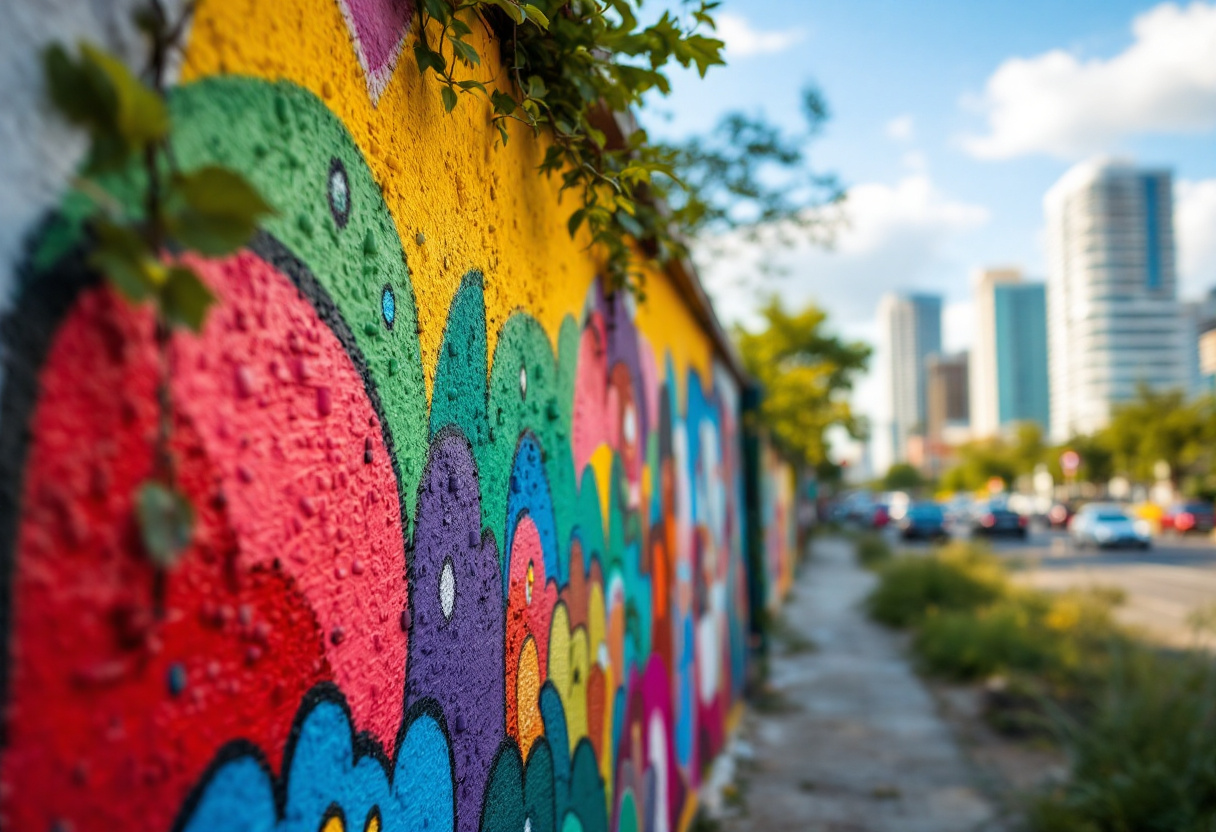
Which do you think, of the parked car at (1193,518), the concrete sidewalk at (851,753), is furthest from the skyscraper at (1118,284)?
the concrete sidewalk at (851,753)

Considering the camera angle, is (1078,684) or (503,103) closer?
(503,103)

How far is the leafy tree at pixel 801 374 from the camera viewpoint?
757 inches

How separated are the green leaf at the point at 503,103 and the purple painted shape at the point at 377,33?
0.26m

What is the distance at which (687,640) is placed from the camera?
5.02m

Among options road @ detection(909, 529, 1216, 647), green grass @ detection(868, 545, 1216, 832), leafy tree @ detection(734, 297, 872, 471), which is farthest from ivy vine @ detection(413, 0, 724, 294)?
leafy tree @ detection(734, 297, 872, 471)

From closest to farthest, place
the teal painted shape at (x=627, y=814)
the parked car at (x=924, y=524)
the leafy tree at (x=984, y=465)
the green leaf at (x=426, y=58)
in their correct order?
the green leaf at (x=426, y=58), the teal painted shape at (x=627, y=814), the parked car at (x=924, y=524), the leafy tree at (x=984, y=465)

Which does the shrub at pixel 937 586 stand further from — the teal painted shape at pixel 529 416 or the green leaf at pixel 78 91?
the green leaf at pixel 78 91

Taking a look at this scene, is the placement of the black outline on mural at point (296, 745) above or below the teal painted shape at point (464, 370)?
below

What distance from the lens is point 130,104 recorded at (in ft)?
2.72

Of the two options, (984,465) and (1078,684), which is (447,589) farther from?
(984,465)

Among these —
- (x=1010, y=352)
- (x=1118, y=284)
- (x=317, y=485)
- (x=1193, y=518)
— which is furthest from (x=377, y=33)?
(x=1010, y=352)

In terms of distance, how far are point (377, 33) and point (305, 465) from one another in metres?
0.78

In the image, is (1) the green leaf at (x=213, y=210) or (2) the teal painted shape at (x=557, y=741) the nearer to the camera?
(1) the green leaf at (x=213, y=210)

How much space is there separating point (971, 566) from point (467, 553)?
39.6ft
